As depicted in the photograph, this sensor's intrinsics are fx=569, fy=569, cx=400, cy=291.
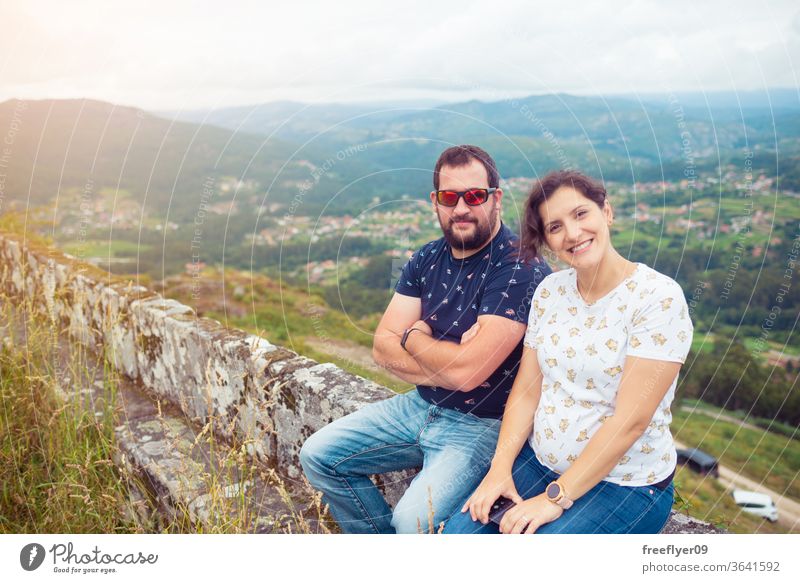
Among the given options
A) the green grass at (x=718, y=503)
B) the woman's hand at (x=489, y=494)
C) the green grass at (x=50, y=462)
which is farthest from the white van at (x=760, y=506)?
the green grass at (x=50, y=462)

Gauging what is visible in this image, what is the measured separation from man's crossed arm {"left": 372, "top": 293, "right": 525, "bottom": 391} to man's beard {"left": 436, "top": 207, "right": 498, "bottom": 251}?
388 mm

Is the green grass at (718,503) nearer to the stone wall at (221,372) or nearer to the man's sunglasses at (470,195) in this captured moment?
the stone wall at (221,372)

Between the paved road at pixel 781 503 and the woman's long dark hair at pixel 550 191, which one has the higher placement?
the woman's long dark hair at pixel 550 191

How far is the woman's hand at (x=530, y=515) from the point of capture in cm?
195

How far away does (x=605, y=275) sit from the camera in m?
2.04

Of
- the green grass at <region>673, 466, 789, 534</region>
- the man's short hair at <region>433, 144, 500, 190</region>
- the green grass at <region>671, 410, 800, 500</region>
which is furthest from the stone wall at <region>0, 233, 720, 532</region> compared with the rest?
the green grass at <region>671, 410, 800, 500</region>

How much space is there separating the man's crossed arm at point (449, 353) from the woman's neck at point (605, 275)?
0.40 meters

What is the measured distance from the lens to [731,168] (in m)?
3.11

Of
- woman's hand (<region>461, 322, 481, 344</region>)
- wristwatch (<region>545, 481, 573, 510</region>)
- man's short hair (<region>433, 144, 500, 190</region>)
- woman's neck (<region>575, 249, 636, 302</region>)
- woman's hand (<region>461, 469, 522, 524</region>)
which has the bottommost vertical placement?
woman's hand (<region>461, 469, 522, 524</region>)

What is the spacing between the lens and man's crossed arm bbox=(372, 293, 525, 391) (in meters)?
2.36

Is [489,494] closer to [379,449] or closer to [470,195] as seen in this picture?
[379,449]

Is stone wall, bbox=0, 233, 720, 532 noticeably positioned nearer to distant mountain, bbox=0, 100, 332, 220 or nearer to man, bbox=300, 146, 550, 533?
man, bbox=300, 146, 550, 533
